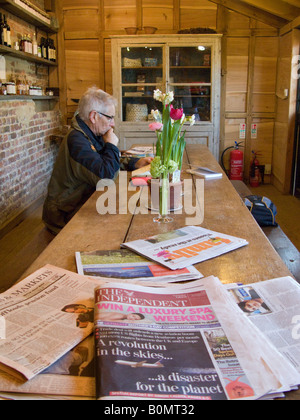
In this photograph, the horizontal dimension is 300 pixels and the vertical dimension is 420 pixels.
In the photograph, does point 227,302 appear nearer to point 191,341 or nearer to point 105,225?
point 191,341

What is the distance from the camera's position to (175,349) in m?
0.78

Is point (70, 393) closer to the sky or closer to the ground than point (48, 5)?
closer to the ground

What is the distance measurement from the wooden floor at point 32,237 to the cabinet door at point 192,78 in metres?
1.40

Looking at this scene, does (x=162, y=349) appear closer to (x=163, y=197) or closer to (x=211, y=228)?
(x=211, y=228)

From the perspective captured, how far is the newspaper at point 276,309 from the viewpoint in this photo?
82cm

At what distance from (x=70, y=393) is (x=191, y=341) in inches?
10.0

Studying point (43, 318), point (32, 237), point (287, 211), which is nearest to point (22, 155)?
point (32, 237)

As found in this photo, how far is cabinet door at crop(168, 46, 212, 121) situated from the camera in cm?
543

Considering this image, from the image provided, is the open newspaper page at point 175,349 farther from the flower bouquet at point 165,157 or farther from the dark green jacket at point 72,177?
the dark green jacket at point 72,177

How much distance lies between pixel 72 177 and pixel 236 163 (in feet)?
12.3

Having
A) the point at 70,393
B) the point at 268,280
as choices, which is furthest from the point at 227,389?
the point at 268,280

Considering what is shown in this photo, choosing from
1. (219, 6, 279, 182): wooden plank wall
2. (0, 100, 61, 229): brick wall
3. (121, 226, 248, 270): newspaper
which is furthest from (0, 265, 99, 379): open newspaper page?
(219, 6, 279, 182): wooden plank wall

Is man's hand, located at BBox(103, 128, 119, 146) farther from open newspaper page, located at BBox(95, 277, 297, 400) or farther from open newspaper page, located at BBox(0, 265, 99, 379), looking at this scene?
open newspaper page, located at BBox(95, 277, 297, 400)
